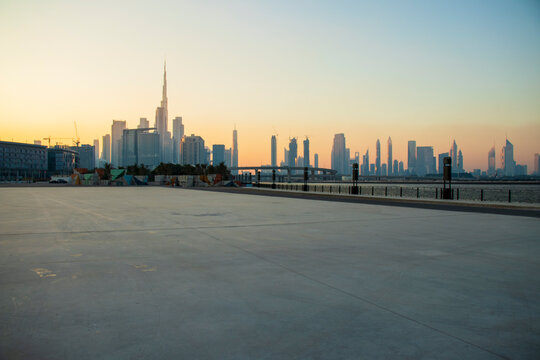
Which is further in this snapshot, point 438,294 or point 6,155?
point 6,155

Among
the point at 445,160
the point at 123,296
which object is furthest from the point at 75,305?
the point at 445,160

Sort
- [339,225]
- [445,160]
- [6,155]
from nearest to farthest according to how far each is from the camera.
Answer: [339,225], [445,160], [6,155]

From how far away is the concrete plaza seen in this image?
378cm

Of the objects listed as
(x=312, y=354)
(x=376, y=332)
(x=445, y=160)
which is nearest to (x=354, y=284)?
(x=376, y=332)

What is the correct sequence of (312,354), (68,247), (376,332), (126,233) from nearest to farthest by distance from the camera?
(312,354) < (376,332) < (68,247) < (126,233)

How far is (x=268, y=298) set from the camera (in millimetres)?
5246

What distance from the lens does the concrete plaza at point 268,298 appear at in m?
3.78

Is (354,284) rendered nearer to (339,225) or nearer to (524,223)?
(339,225)

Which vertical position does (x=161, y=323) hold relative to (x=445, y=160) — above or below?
below

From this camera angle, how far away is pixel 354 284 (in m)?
5.97

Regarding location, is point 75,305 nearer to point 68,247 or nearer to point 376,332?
point 376,332

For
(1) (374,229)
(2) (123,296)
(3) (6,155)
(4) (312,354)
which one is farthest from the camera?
(3) (6,155)

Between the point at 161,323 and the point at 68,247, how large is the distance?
5.87m

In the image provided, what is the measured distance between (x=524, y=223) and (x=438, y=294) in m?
11.7
